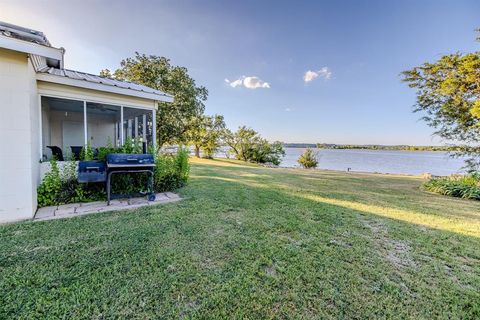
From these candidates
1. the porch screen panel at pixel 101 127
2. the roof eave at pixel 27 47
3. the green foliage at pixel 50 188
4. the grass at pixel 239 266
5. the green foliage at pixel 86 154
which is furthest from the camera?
the porch screen panel at pixel 101 127

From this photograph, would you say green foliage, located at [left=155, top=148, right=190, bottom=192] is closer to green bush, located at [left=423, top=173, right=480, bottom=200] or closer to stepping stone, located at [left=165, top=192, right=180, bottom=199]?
stepping stone, located at [left=165, top=192, right=180, bottom=199]

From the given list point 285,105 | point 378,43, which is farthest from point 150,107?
point 285,105

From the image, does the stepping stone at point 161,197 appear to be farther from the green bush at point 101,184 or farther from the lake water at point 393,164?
the lake water at point 393,164

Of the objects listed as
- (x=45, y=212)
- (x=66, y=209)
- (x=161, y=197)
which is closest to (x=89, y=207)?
(x=66, y=209)

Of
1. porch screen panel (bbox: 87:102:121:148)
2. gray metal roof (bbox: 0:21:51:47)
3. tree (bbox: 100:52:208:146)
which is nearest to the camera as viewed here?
gray metal roof (bbox: 0:21:51:47)

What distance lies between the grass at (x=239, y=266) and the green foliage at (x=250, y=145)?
23262mm

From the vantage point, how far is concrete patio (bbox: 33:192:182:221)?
11.6ft

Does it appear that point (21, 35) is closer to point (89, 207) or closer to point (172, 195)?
point (89, 207)

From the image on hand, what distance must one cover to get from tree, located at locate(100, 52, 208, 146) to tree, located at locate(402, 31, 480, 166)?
1121cm

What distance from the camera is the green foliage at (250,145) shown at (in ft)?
88.8

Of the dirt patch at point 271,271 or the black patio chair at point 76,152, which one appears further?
the black patio chair at point 76,152

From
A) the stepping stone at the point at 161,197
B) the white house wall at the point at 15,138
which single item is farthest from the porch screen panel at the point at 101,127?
the white house wall at the point at 15,138

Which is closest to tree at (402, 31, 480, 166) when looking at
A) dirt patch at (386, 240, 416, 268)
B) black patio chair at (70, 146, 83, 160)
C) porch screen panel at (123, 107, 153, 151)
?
dirt patch at (386, 240, 416, 268)

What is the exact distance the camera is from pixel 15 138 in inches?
127
